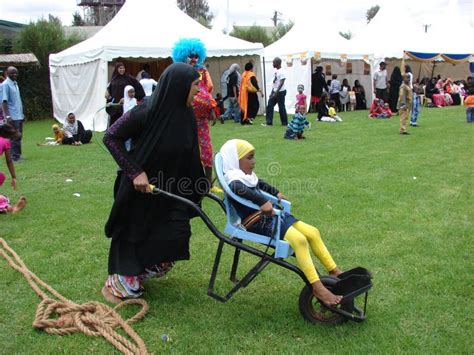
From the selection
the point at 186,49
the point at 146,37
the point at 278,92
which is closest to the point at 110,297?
the point at 186,49

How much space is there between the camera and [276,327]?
3371mm

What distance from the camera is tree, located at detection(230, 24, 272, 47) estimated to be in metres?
42.5

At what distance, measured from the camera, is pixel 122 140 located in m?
3.44

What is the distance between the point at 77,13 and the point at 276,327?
6044 cm

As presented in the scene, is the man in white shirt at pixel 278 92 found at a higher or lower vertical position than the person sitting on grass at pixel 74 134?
higher

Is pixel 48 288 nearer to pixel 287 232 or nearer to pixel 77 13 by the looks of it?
pixel 287 232

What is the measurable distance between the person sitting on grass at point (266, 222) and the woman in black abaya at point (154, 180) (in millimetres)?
360

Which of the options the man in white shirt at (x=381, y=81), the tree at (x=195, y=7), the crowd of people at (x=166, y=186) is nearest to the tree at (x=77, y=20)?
the tree at (x=195, y=7)

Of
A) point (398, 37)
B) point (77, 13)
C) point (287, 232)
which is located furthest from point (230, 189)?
point (77, 13)

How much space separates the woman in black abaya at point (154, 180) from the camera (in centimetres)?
340

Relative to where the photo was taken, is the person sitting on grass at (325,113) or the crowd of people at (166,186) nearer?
the crowd of people at (166,186)

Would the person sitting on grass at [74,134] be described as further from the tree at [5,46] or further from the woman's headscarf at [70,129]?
the tree at [5,46]

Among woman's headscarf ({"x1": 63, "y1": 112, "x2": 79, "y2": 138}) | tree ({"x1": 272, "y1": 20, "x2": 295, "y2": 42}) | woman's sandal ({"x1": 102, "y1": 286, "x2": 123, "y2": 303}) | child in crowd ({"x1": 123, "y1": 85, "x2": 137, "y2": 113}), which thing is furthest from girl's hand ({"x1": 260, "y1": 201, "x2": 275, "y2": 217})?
tree ({"x1": 272, "y1": 20, "x2": 295, "y2": 42})

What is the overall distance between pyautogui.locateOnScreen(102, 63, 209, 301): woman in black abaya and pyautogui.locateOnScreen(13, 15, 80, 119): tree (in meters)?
19.5
